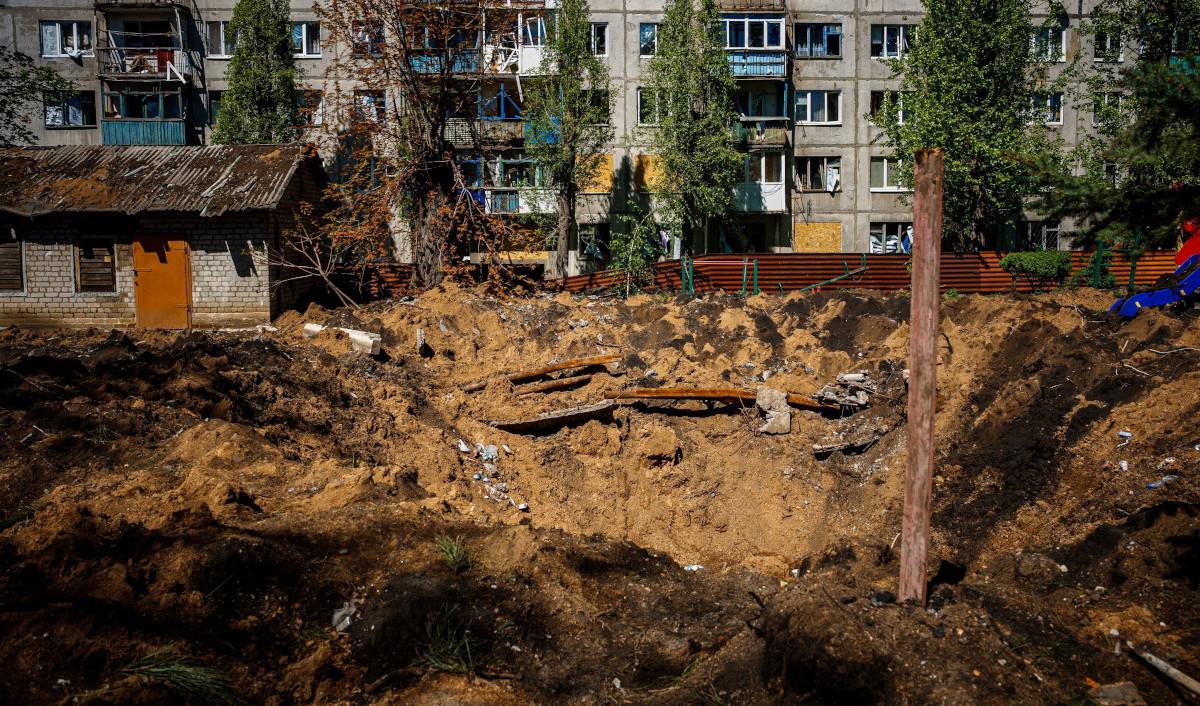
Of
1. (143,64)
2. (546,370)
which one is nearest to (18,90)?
(143,64)

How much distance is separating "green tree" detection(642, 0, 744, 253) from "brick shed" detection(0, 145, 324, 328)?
49.2 feet

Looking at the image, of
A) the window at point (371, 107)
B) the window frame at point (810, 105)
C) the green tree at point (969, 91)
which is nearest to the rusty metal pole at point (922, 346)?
the window at point (371, 107)

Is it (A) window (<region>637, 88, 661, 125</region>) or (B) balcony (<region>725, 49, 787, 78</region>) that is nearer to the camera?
(A) window (<region>637, 88, 661, 125</region>)

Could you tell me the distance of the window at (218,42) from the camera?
3272 centimetres

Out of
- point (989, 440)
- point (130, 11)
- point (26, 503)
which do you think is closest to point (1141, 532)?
point (989, 440)

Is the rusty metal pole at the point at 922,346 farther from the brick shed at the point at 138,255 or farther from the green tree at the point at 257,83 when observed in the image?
the green tree at the point at 257,83

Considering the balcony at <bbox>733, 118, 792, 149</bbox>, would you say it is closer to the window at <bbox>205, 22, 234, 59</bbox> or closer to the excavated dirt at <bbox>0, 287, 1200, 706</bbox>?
the excavated dirt at <bbox>0, 287, 1200, 706</bbox>

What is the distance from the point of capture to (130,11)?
3222 cm

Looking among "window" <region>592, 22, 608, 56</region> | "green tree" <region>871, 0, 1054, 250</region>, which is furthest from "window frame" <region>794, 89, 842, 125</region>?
"window" <region>592, 22, 608, 56</region>

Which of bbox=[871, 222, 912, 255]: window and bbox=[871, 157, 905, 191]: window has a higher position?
bbox=[871, 157, 905, 191]: window

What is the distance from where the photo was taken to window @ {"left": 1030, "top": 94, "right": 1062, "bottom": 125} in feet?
91.2

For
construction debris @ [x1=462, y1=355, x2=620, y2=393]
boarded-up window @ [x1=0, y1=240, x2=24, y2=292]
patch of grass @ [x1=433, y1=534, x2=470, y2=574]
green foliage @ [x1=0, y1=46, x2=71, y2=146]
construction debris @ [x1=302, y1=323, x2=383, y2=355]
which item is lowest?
patch of grass @ [x1=433, y1=534, x2=470, y2=574]

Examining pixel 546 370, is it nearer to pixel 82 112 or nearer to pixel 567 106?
pixel 567 106

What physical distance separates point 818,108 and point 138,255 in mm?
26376
